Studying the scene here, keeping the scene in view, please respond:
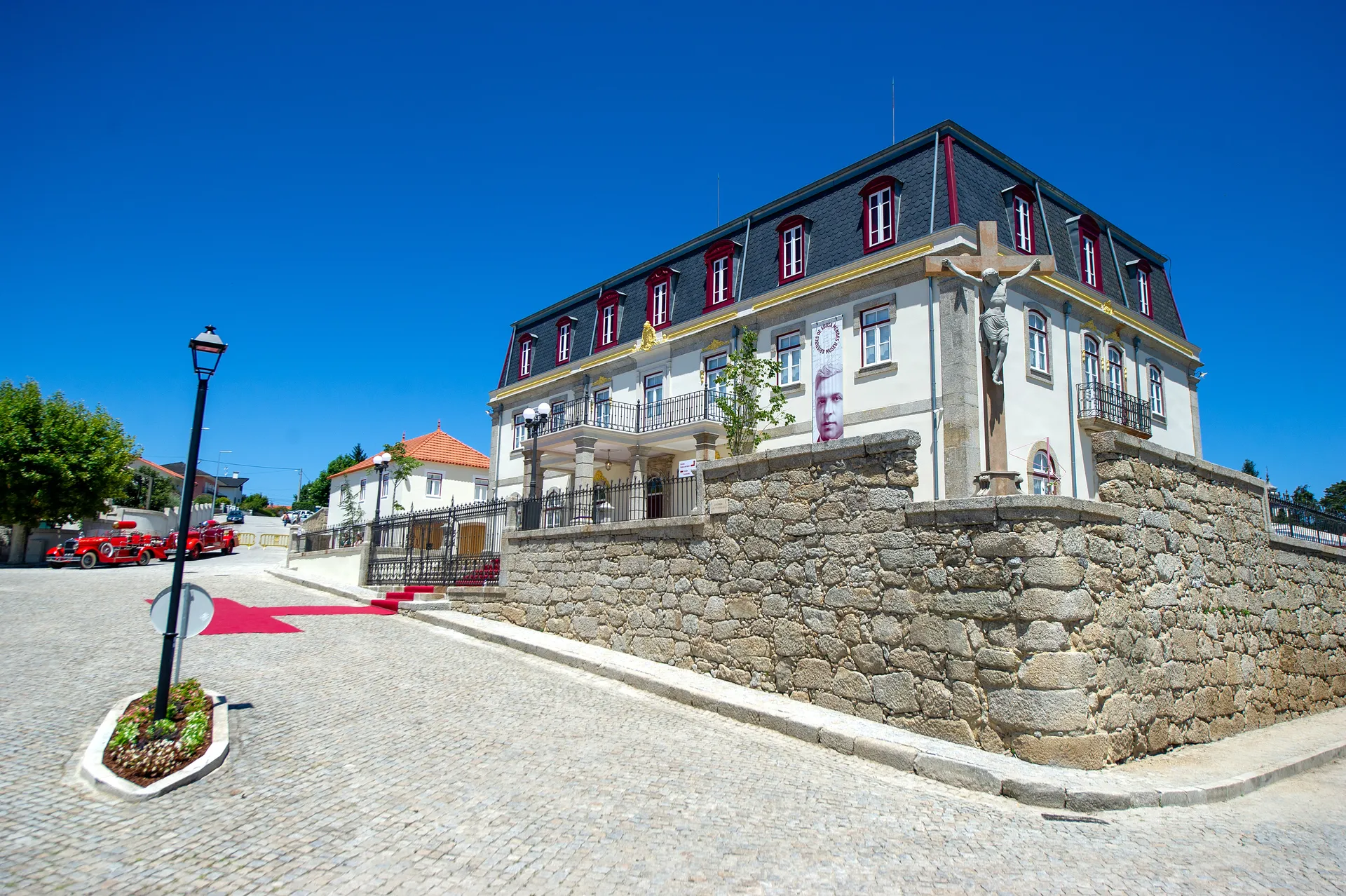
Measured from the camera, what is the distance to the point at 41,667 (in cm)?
877

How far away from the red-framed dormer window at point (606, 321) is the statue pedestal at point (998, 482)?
20.2 metres

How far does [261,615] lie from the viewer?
45.8 feet

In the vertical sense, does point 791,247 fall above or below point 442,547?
above

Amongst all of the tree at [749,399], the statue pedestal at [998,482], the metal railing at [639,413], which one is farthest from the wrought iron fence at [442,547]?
the statue pedestal at [998,482]

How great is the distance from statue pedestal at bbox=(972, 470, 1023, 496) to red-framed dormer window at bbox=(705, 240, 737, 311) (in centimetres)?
1546

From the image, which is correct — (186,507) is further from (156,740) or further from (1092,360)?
(1092,360)

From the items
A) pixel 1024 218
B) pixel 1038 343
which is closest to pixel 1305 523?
pixel 1038 343

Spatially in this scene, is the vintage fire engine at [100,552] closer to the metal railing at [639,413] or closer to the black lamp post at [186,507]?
the metal railing at [639,413]

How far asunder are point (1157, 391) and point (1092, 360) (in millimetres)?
4032

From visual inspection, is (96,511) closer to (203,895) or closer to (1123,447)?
(203,895)

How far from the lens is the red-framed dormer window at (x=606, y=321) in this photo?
27156 mm

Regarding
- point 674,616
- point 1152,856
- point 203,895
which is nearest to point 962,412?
point 674,616

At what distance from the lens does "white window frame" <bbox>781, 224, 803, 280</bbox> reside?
68.0 ft

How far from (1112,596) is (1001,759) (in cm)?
186
